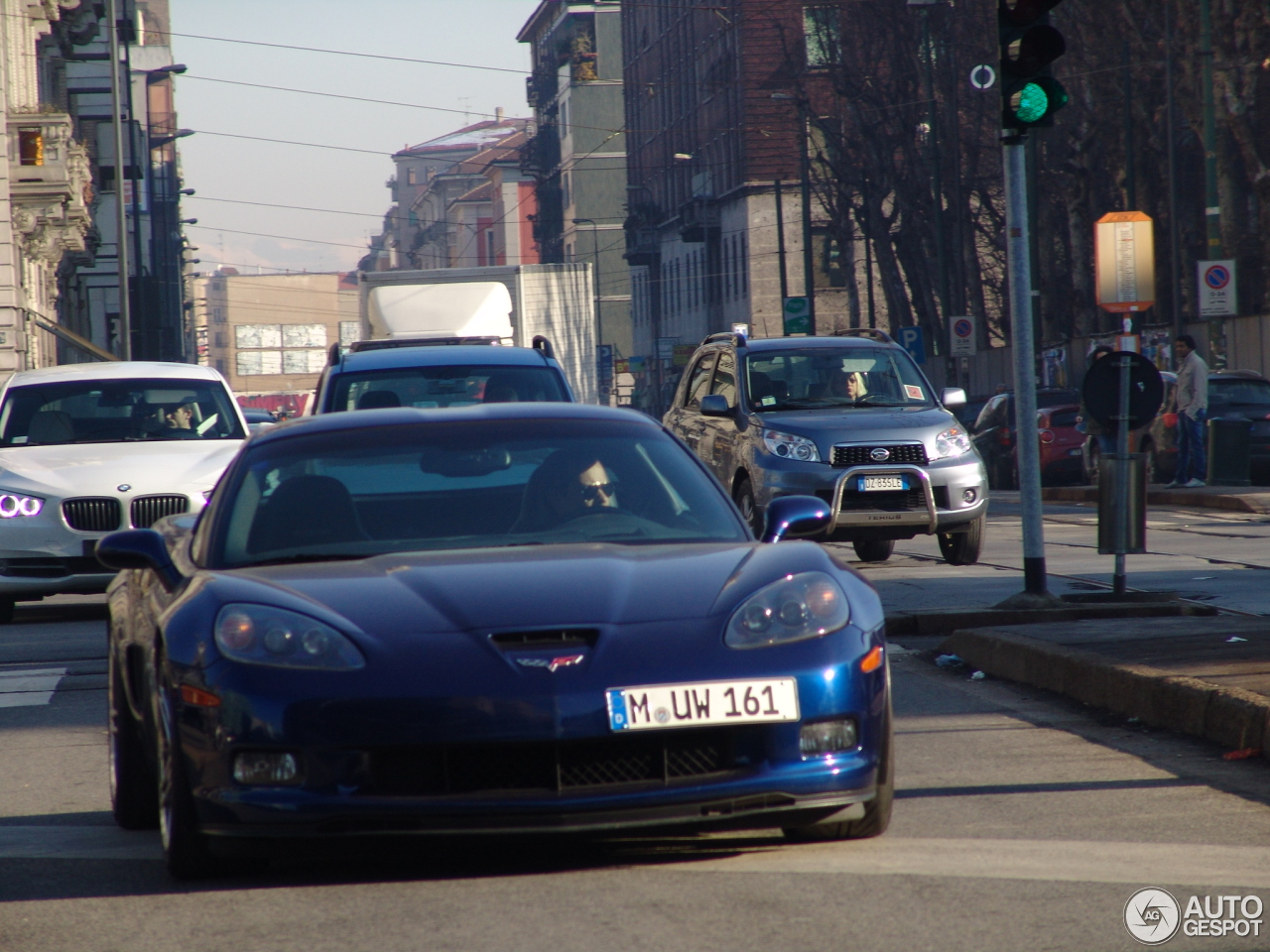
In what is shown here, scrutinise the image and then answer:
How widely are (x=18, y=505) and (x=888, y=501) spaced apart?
620 cm

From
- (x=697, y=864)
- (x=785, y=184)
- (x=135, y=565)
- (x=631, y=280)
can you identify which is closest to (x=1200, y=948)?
(x=697, y=864)

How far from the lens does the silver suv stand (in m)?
14.7

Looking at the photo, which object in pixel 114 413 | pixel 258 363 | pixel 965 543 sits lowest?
pixel 965 543

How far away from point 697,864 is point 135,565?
1874mm

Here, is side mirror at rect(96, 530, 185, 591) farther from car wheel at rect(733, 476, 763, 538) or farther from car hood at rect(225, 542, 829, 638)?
car wheel at rect(733, 476, 763, 538)

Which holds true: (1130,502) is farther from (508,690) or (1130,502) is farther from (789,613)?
(508,690)

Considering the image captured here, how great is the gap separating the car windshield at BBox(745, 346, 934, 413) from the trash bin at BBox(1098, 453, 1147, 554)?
16.2 feet

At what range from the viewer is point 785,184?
7725cm

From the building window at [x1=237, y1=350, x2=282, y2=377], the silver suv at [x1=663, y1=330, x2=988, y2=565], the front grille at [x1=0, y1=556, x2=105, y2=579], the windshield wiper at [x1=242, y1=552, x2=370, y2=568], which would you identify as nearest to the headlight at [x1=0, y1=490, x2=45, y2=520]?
the front grille at [x1=0, y1=556, x2=105, y2=579]

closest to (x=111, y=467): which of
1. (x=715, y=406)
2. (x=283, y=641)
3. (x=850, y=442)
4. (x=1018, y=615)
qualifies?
(x=715, y=406)

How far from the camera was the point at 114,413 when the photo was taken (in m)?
14.0

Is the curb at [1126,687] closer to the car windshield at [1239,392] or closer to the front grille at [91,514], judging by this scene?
the front grille at [91,514]

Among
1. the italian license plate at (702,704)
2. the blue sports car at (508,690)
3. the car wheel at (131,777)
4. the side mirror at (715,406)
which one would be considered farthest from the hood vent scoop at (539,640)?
the side mirror at (715,406)

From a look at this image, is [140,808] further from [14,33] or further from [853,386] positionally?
[14,33]
